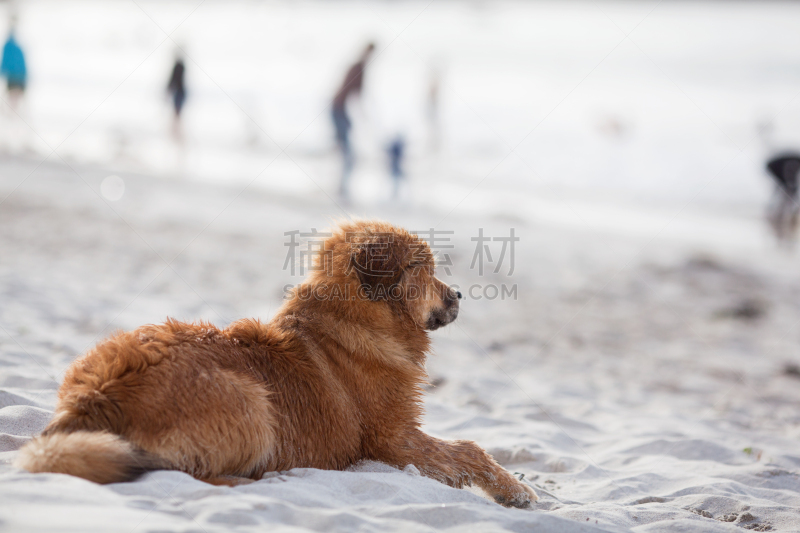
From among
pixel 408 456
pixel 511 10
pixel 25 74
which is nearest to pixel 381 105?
pixel 25 74

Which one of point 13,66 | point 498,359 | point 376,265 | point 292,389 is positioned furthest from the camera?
point 13,66

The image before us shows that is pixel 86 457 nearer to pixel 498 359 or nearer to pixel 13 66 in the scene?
pixel 498 359

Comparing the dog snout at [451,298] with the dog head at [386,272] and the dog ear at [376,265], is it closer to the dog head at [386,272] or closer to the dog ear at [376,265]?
the dog head at [386,272]

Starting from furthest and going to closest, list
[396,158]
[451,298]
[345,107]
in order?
[396,158] → [345,107] → [451,298]

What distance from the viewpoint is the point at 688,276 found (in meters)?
10.3

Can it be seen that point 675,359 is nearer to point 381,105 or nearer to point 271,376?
point 271,376

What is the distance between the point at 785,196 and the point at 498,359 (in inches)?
453

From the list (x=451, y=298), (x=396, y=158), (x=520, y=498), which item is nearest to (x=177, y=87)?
(x=396, y=158)

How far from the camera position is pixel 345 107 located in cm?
1291

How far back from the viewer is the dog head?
3795mm

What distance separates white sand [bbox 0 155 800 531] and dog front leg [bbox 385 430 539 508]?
0.18m

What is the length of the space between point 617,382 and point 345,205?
7670 mm

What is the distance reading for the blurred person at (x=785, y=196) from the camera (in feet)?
46.0

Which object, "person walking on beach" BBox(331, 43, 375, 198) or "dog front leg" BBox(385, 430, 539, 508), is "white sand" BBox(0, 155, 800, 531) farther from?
"person walking on beach" BBox(331, 43, 375, 198)
